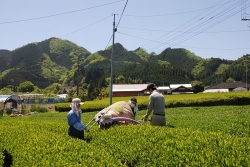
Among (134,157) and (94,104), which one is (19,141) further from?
(94,104)

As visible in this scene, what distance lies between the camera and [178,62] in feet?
611

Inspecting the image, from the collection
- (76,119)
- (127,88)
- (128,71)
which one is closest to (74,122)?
(76,119)

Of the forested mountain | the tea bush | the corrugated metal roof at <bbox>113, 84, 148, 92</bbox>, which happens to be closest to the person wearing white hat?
the tea bush

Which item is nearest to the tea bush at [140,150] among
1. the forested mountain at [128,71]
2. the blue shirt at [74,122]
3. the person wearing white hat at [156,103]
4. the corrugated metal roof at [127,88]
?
the blue shirt at [74,122]

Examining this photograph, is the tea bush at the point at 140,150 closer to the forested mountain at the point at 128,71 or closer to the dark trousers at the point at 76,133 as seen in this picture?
the dark trousers at the point at 76,133

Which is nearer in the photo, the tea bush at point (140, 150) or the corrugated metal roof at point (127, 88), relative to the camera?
the tea bush at point (140, 150)

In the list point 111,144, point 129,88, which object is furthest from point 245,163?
point 129,88

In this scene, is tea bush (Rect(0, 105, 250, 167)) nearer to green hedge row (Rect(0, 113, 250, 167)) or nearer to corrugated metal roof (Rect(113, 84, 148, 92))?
green hedge row (Rect(0, 113, 250, 167))

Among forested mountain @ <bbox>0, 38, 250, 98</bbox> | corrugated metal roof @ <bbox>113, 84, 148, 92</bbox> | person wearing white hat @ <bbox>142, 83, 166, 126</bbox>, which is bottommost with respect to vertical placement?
corrugated metal roof @ <bbox>113, 84, 148, 92</bbox>

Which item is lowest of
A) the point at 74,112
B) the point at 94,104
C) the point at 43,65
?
the point at 94,104

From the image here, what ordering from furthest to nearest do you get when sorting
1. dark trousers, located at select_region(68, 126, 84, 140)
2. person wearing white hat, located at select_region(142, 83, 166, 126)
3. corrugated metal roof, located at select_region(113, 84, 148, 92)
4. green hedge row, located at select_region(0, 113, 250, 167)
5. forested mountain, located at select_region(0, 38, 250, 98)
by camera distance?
forested mountain, located at select_region(0, 38, 250, 98)
corrugated metal roof, located at select_region(113, 84, 148, 92)
person wearing white hat, located at select_region(142, 83, 166, 126)
dark trousers, located at select_region(68, 126, 84, 140)
green hedge row, located at select_region(0, 113, 250, 167)

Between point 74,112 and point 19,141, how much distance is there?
6.00ft

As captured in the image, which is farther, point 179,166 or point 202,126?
point 202,126

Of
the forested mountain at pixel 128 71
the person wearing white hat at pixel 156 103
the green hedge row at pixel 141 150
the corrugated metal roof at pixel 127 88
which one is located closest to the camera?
the green hedge row at pixel 141 150
